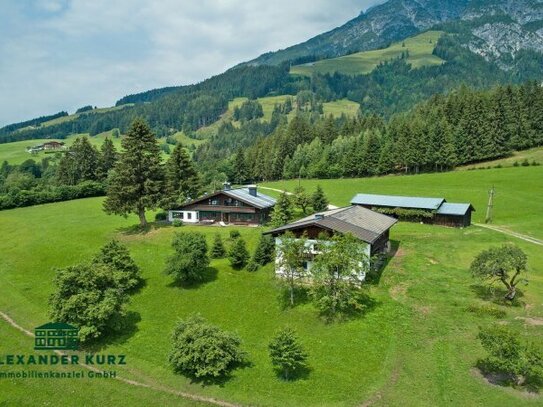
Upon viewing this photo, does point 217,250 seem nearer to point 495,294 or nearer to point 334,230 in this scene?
point 334,230

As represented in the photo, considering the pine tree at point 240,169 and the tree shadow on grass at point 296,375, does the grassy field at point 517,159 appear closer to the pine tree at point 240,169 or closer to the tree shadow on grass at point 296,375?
the pine tree at point 240,169

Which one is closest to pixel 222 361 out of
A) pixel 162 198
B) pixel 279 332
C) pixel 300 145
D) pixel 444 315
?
pixel 279 332

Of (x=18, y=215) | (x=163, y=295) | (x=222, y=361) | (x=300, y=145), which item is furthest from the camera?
(x=300, y=145)

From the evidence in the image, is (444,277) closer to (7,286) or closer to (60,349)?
(60,349)

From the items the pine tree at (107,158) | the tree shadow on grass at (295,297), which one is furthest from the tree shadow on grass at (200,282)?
the pine tree at (107,158)

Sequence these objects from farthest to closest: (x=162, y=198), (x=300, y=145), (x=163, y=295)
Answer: (x=300, y=145)
(x=162, y=198)
(x=163, y=295)

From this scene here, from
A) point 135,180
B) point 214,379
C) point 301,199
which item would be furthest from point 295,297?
point 135,180
